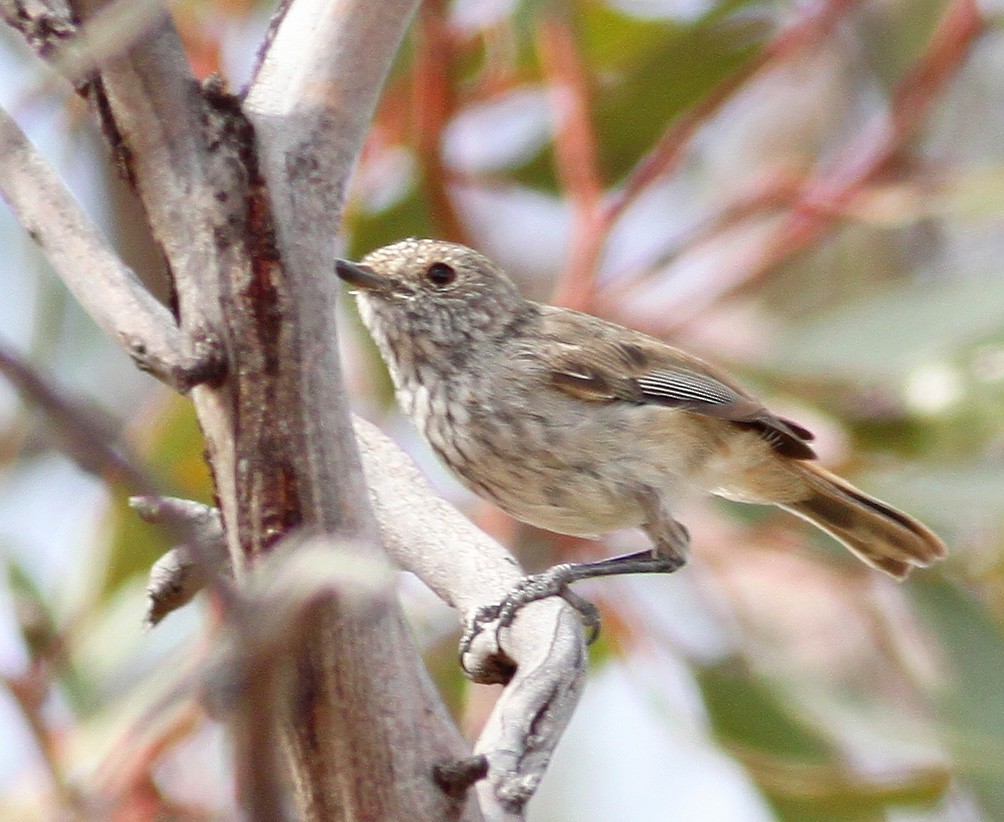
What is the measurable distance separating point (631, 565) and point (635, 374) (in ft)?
1.32

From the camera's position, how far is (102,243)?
5.47 ft

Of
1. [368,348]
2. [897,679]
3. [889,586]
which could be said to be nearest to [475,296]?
[368,348]

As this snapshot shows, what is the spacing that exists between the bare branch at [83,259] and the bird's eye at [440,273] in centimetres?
142

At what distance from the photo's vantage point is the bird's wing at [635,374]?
2.99 metres

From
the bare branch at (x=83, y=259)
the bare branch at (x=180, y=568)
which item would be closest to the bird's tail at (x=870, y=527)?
the bare branch at (x=180, y=568)

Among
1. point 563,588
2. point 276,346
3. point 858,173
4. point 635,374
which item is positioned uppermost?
point 858,173

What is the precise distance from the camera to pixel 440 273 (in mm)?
3070

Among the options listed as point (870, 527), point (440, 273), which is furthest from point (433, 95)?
point (870, 527)

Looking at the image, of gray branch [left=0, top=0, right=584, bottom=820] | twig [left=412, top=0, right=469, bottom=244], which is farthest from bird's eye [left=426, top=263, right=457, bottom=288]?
gray branch [left=0, top=0, right=584, bottom=820]

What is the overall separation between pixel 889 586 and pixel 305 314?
2741 millimetres

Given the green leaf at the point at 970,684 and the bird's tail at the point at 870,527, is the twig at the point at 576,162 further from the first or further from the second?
the green leaf at the point at 970,684

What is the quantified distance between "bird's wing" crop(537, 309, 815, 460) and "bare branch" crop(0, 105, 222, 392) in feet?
4.66

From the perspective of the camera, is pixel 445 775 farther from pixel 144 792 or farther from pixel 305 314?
pixel 144 792

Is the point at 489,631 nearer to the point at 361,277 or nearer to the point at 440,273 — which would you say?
the point at 361,277
